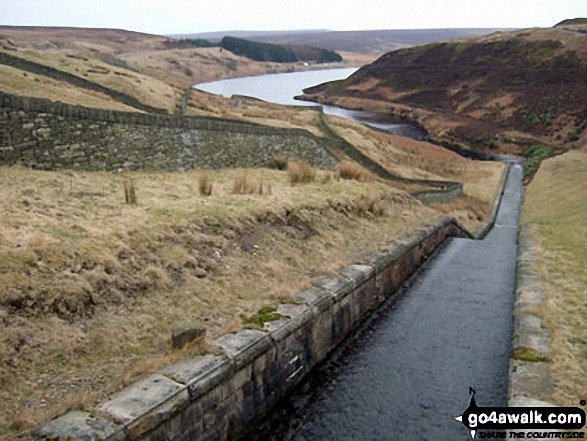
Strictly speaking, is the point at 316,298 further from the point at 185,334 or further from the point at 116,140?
the point at 116,140

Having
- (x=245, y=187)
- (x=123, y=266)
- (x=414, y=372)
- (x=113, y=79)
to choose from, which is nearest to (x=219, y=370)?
(x=123, y=266)

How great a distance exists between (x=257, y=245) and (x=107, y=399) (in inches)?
237

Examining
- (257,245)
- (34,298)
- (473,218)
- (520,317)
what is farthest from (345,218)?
(473,218)

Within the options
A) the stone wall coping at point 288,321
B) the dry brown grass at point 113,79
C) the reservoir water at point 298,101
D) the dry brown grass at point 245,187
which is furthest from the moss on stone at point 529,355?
the reservoir water at point 298,101

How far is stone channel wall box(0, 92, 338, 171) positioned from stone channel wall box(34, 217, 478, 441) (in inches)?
314

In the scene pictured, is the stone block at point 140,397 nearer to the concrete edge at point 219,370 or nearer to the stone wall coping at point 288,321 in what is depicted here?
the concrete edge at point 219,370

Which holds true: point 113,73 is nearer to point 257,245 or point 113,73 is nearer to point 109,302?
→ point 257,245

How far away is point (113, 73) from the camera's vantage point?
120 ft

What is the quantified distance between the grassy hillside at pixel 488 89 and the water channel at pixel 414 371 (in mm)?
43943

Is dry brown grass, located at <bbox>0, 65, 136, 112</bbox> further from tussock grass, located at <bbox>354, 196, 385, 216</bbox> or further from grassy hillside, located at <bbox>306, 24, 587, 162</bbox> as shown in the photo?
grassy hillside, located at <bbox>306, 24, 587, 162</bbox>

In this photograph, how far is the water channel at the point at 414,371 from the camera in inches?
317

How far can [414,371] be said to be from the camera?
9648 millimetres

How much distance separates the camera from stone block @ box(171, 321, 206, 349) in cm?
751

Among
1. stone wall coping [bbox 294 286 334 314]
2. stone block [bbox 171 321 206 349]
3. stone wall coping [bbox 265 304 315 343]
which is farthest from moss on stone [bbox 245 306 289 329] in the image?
stone block [bbox 171 321 206 349]
